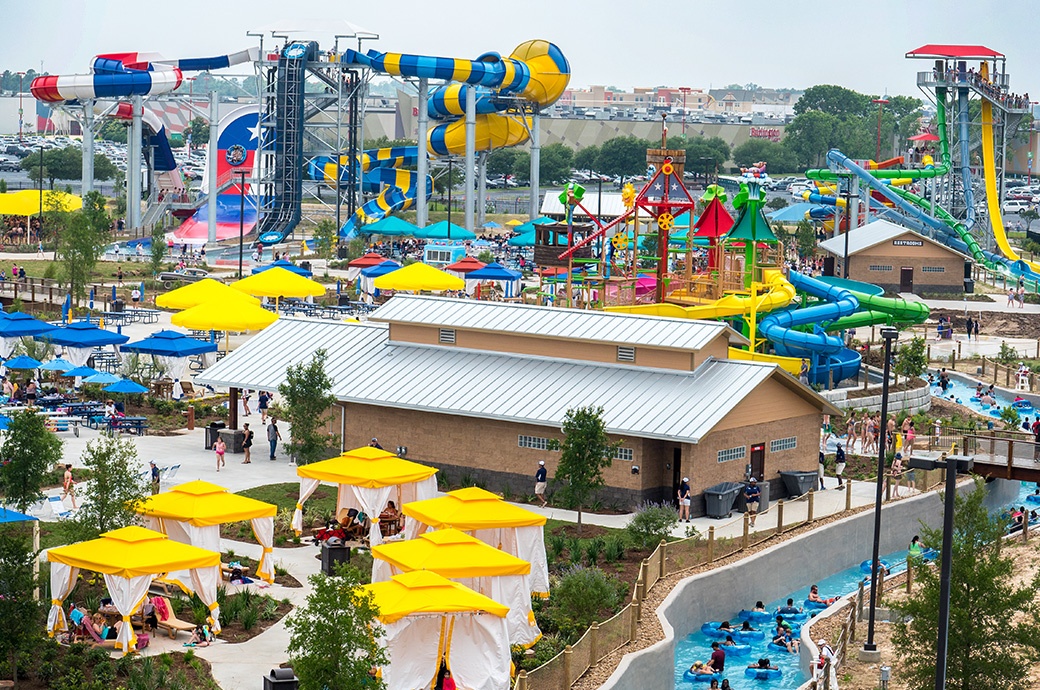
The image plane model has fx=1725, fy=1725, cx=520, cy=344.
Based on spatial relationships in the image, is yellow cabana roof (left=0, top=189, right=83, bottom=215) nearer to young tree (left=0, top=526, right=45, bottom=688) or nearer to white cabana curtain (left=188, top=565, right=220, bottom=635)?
white cabana curtain (left=188, top=565, right=220, bottom=635)

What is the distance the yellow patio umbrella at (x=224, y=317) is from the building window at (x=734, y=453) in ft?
57.5

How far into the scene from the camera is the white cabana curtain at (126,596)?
2520 cm

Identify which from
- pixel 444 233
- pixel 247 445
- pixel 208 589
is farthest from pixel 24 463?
pixel 444 233

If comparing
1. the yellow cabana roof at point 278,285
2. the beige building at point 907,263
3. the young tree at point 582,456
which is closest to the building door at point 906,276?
the beige building at point 907,263

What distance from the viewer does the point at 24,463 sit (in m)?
29.6

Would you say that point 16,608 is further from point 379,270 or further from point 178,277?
point 178,277

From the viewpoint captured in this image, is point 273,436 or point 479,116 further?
point 479,116

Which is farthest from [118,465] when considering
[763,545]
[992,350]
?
[992,350]

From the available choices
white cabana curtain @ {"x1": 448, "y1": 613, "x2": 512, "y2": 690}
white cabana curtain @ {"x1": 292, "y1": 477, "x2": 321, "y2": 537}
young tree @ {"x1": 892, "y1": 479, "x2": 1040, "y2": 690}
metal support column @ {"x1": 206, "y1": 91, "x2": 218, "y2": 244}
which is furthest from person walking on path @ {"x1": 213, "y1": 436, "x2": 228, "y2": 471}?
metal support column @ {"x1": 206, "y1": 91, "x2": 218, "y2": 244}

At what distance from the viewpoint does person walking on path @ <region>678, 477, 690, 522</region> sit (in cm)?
3500

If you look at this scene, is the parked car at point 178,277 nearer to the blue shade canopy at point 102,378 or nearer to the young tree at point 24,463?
the blue shade canopy at point 102,378

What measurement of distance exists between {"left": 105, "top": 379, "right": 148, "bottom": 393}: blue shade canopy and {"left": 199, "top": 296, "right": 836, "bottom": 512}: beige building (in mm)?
2765

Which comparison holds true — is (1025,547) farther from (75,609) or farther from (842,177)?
(842,177)

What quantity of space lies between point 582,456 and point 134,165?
63.0 metres
